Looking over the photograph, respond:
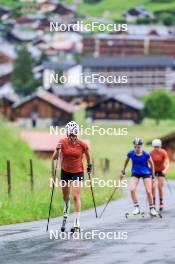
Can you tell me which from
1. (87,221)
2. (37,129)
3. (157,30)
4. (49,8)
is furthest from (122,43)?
(87,221)

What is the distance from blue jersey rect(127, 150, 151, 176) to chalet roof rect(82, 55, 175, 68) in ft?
475

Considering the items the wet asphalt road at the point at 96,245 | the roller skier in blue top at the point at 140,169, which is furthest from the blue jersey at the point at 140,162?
the wet asphalt road at the point at 96,245

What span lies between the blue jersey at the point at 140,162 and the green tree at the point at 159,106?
116387 millimetres

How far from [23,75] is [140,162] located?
138801 millimetres

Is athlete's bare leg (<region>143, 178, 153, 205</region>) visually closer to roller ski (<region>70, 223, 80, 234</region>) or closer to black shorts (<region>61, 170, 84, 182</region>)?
black shorts (<region>61, 170, 84, 182</region>)

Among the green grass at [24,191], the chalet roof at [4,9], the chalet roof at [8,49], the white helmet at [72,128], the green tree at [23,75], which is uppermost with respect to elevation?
the chalet roof at [4,9]

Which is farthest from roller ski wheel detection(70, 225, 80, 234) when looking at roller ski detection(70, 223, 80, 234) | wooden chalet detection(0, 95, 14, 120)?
wooden chalet detection(0, 95, 14, 120)

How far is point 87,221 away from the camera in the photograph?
15008 mm

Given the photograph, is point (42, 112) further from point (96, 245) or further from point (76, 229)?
point (96, 245)

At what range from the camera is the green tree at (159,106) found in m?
133

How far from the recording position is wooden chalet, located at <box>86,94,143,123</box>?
129125mm

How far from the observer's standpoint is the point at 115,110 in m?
129

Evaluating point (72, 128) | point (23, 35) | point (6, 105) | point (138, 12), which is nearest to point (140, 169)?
point (72, 128)

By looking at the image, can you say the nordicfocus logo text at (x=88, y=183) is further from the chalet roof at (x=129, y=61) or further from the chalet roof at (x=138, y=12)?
the chalet roof at (x=138, y=12)
